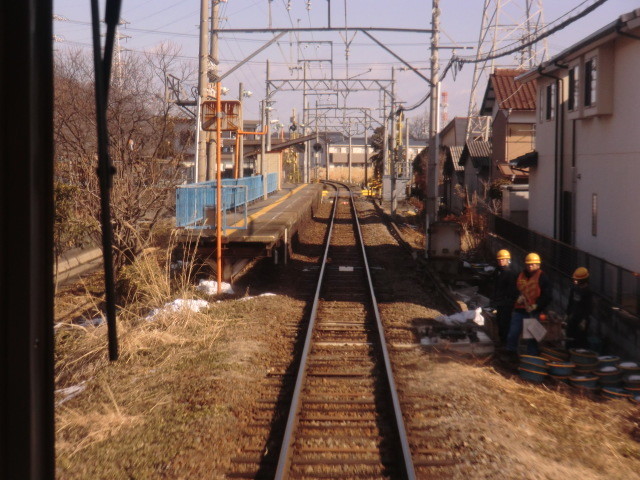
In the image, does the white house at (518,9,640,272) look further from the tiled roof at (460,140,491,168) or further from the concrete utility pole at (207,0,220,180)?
the tiled roof at (460,140,491,168)

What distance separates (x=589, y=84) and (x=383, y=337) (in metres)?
7.69

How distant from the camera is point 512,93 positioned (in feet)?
94.3

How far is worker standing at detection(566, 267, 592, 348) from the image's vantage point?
946 cm

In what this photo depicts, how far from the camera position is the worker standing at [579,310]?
9461mm

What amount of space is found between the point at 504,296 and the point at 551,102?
9347mm

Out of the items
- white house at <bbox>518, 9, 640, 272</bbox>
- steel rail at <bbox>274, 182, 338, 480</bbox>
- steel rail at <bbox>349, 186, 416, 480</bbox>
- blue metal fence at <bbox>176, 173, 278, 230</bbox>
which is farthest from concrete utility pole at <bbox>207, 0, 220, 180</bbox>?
white house at <bbox>518, 9, 640, 272</bbox>

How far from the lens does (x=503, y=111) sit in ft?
92.0

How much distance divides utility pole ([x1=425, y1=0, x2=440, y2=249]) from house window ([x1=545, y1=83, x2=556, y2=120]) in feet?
8.85

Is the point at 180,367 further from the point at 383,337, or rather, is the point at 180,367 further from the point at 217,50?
the point at 217,50

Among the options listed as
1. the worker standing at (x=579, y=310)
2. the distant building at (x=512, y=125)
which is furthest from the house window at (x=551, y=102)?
the distant building at (x=512, y=125)

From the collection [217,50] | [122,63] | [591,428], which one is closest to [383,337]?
[591,428]

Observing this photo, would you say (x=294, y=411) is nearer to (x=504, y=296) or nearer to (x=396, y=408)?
(x=396, y=408)

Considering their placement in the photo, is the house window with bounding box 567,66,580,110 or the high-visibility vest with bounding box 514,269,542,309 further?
the house window with bounding box 567,66,580,110
